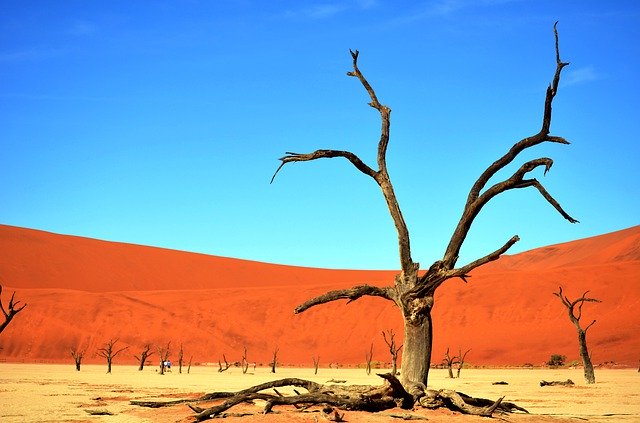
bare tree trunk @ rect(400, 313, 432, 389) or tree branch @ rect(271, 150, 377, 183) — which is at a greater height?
tree branch @ rect(271, 150, 377, 183)

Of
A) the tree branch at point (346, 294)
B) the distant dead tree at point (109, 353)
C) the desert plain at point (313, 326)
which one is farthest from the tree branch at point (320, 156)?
the distant dead tree at point (109, 353)

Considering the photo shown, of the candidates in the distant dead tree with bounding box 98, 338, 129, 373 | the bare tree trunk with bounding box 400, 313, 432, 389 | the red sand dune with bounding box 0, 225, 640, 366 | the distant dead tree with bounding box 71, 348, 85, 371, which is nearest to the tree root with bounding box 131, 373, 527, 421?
the bare tree trunk with bounding box 400, 313, 432, 389

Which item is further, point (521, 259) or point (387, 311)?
point (521, 259)

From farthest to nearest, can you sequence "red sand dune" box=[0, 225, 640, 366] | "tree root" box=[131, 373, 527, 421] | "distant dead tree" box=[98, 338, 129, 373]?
"red sand dune" box=[0, 225, 640, 366], "distant dead tree" box=[98, 338, 129, 373], "tree root" box=[131, 373, 527, 421]

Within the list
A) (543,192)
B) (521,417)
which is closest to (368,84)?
(543,192)

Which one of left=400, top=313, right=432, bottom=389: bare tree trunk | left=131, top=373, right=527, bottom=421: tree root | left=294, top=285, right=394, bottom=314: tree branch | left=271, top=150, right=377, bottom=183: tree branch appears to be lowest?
left=131, top=373, right=527, bottom=421: tree root

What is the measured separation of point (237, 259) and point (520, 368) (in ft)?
240

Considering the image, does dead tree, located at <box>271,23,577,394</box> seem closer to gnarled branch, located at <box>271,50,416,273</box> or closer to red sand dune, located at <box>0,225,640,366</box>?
gnarled branch, located at <box>271,50,416,273</box>

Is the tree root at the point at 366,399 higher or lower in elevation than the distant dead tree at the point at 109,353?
lower

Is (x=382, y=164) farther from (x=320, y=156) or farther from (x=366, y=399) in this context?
(x=366, y=399)

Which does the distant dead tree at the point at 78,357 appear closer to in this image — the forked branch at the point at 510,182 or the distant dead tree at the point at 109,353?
the distant dead tree at the point at 109,353

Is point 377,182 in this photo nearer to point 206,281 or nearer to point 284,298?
point 284,298

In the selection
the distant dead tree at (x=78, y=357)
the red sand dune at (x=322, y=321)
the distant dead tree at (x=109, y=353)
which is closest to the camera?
the distant dead tree at (x=109, y=353)

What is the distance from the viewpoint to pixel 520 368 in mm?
49375
